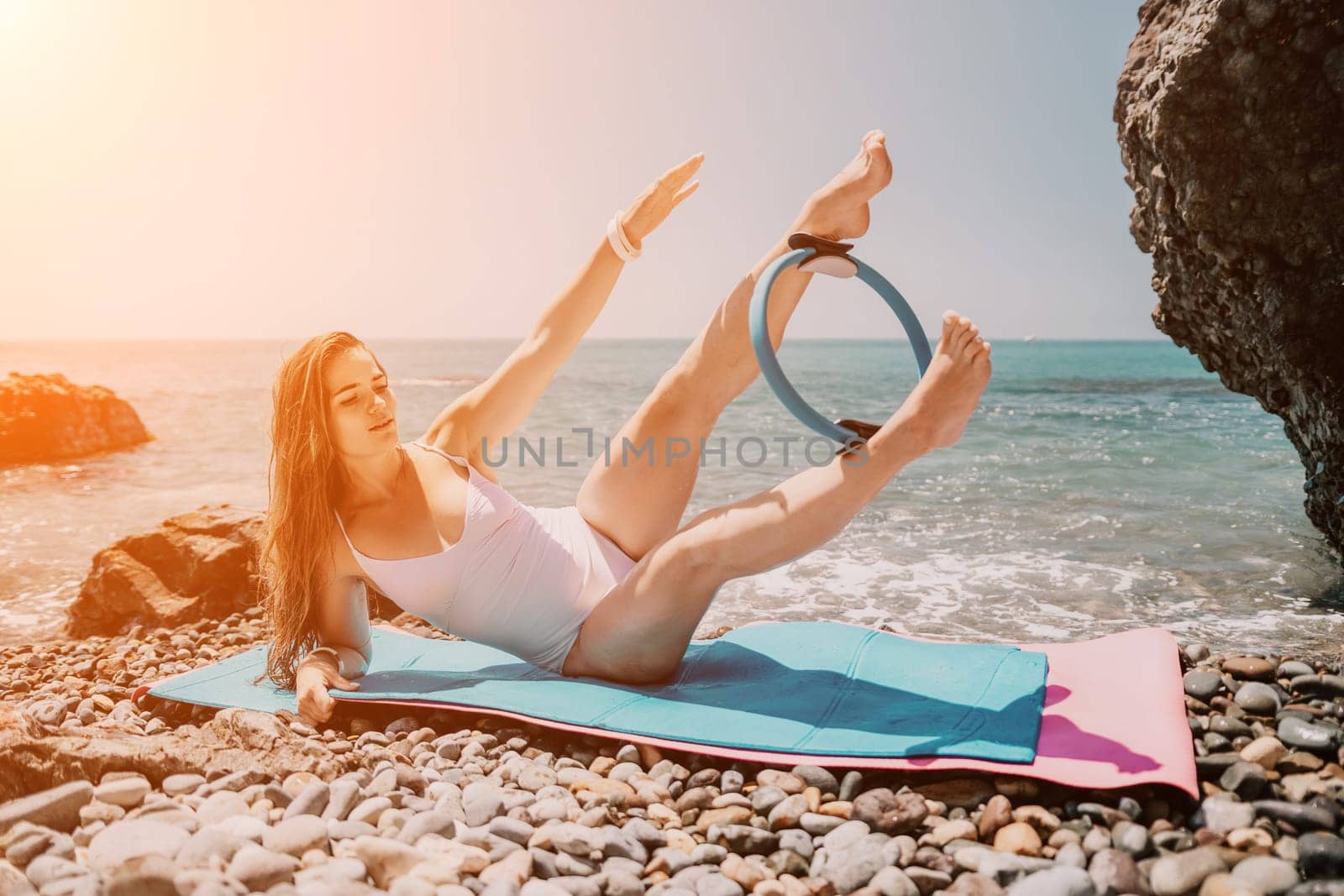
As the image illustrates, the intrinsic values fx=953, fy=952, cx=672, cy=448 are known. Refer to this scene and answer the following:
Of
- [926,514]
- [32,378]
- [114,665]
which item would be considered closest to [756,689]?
[114,665]

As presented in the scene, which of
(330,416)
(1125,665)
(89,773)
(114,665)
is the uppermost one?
(330,416)

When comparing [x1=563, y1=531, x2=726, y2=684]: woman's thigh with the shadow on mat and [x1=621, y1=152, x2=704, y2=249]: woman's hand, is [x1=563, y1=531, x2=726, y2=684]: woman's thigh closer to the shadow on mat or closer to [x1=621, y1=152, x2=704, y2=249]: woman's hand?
the shadow on mat

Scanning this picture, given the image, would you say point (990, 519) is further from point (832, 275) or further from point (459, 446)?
point (459, 446)

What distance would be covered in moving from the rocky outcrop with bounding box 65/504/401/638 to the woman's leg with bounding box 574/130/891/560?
2787 mm

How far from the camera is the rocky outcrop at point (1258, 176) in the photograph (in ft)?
14.8

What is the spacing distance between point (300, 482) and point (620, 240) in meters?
1.54

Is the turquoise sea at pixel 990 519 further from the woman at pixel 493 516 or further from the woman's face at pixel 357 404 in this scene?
the woman at pixel 493 516

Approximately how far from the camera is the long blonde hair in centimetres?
341

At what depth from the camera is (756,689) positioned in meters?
3.42

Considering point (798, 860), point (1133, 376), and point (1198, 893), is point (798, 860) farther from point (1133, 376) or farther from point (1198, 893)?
point (1133, 376)

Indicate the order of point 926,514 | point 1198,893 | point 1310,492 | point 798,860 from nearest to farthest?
1. point 1198,893
2. point 798,860
3. point 1310,492
4. point 926,514

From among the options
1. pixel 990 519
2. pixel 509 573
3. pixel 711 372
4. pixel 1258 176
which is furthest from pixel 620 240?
pixel 990 519

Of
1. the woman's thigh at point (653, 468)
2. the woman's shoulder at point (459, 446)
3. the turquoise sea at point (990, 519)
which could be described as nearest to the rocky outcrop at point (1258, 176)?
the turquoise sea at point (990, 519)

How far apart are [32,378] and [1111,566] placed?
15461mm
